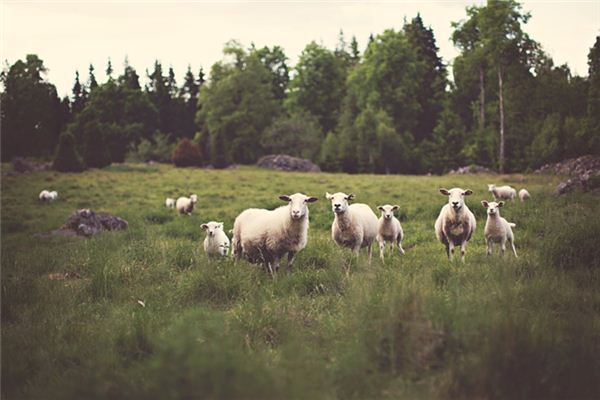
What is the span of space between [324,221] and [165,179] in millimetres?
19269

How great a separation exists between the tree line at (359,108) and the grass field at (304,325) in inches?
664

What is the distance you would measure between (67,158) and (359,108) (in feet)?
114

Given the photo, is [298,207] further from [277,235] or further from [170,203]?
[170,203]

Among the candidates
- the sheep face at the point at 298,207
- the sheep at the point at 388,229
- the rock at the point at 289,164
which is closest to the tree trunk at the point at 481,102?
the rock at the point at 289,164

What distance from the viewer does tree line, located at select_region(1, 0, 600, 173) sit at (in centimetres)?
3197

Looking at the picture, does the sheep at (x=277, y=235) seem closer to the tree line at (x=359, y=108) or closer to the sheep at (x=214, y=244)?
the sheep at (x=214, y=244)

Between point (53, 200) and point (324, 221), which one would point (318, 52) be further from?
point (324, 221)

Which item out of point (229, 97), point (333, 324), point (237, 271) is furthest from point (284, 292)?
point (229, 97)

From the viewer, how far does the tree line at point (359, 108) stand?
105 ft

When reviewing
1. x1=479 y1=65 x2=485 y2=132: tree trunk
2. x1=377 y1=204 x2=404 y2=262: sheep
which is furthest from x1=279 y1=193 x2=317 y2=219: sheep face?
x1=479 y1=65 x2=485 y2=132: tree trunk

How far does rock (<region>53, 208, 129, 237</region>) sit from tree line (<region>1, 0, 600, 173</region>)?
13.5m

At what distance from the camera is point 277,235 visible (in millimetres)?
8773

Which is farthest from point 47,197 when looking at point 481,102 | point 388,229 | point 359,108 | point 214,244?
point 359,108

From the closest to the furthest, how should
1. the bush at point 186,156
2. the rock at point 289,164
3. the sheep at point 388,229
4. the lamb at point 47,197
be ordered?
the sheep at point 388,229
the lamb at point 47,197
the rock at point 289,164
the bush at point 186,156
